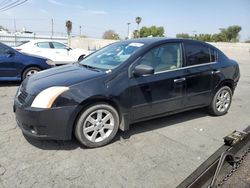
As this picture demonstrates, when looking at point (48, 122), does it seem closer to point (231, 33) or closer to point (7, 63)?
point (7, 63)

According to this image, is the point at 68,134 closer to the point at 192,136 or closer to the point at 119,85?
the point at 119,85

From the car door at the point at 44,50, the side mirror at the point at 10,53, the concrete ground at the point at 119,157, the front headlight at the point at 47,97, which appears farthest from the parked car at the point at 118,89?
the car door at the point at 44,50

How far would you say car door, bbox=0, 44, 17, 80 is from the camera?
7.14m

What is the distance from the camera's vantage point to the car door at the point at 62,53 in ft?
37.5

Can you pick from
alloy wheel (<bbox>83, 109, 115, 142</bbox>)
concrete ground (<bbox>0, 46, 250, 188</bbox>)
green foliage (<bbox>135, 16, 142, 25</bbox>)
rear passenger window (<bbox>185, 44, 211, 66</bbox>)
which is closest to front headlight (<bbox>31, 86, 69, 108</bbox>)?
alloy wheel (<bbox>83, 109, 115, 142</bbox>)

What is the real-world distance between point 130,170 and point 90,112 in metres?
0.95

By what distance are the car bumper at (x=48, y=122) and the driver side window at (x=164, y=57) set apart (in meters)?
1.45

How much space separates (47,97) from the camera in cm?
320

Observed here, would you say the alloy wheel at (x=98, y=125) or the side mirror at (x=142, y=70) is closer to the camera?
the alloy wheel at (x=98, y=125)

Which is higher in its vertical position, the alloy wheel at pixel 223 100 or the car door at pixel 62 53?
the car door at pixel 62 53

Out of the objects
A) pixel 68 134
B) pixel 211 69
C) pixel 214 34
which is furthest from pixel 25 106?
pixel 214 34

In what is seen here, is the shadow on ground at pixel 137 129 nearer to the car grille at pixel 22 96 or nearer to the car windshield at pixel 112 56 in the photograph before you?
the car grille at pixel 22 96

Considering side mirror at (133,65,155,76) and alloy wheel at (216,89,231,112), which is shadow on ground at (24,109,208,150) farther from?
side mirror at (133,65,155,76)

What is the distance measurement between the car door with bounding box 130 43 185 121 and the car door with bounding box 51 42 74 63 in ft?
26.1
